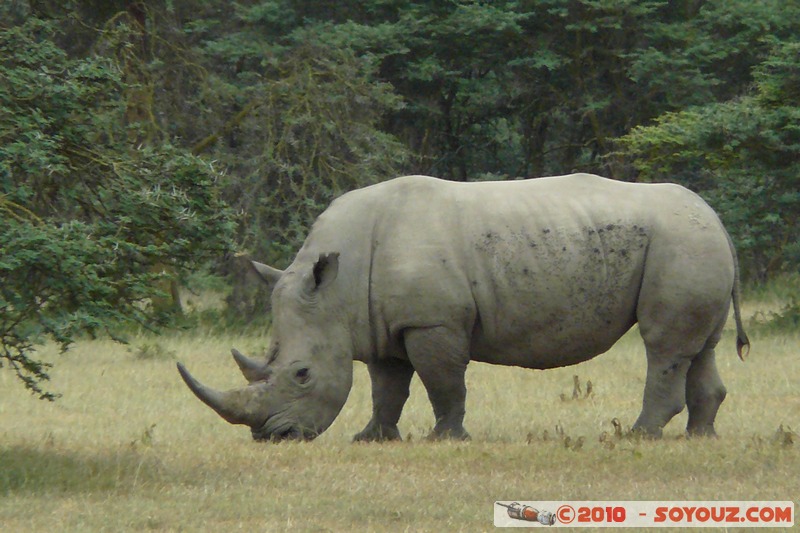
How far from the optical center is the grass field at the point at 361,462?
695 cm

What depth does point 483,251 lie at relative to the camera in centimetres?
952

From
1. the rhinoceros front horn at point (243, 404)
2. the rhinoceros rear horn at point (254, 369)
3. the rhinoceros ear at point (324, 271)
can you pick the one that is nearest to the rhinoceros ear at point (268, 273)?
the rhinoceros ear at point (324, 271)

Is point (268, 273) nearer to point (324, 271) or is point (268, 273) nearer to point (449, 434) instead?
point (324, 271)

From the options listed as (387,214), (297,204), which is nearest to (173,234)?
(387,214)

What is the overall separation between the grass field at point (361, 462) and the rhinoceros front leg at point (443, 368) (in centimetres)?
26

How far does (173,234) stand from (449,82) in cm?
1495

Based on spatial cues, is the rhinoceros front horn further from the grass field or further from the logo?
the logo

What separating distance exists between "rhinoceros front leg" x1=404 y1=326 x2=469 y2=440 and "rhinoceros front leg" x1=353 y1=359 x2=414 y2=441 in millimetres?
350

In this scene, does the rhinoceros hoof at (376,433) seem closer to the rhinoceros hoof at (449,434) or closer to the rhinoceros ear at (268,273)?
the rhinoceros hoof at (449,434)

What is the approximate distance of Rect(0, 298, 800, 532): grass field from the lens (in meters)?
6.95

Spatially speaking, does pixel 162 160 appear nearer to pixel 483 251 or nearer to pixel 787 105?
pixel 483 251

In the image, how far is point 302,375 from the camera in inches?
368

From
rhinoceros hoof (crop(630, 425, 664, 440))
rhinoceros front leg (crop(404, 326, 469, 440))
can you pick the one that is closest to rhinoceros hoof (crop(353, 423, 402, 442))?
rhinoceros front leg (crop(404, 326, 469, 440))

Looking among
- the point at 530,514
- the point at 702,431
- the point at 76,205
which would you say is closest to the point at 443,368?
the point at 702,431
